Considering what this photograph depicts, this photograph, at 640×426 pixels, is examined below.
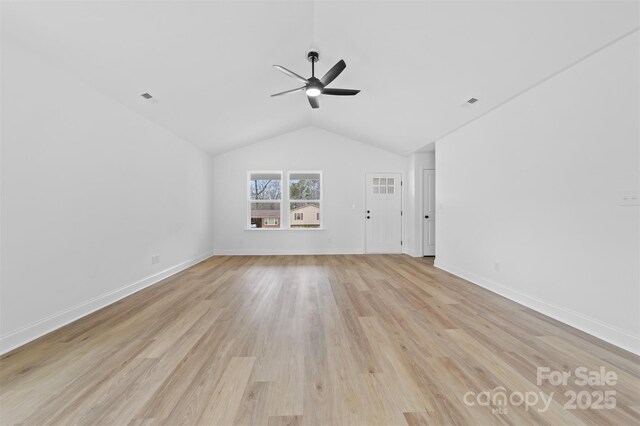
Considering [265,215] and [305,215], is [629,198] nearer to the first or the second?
[305,215]

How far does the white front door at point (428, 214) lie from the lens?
5984 millimetres

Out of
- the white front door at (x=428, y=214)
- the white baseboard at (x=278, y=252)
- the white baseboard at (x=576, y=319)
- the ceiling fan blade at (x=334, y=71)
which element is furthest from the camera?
the white baseboard at (x=278, y=252)

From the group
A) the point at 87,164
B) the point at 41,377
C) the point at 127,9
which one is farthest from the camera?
the point at 87,164

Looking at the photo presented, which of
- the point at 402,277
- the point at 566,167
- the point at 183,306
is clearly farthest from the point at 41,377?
the point at 566,167

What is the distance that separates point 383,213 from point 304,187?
2.18m

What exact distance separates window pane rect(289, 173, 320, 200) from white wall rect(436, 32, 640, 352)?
367cm

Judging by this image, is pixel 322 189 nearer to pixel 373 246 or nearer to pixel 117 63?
pixel 373 246

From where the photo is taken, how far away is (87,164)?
2.69 metres

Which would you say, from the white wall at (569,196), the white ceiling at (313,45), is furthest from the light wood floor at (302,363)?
the white ceiling at (313,45)

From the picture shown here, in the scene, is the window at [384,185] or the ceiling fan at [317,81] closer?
the ceiling fan at [317,81]

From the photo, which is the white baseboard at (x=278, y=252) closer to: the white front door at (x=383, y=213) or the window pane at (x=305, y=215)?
the white front door at (x=383, y=213)

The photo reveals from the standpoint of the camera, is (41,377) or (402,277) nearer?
(41,377)

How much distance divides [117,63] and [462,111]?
14.2 feet

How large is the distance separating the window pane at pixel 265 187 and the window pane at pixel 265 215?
209 millimetres
